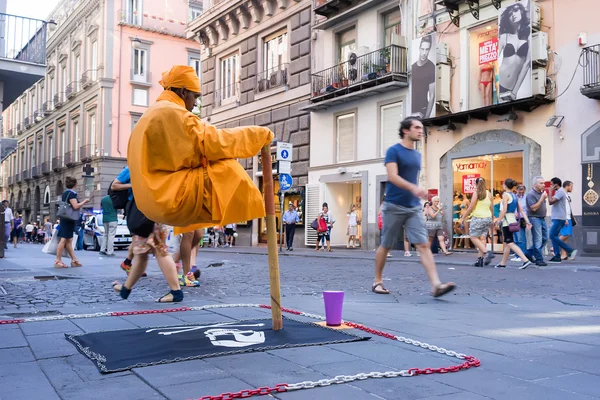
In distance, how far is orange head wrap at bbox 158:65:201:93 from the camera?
14.5 feet

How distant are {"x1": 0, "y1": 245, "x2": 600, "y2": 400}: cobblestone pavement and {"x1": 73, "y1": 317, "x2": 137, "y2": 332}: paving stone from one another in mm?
15

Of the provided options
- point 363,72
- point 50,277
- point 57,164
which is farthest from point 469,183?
point 57,164

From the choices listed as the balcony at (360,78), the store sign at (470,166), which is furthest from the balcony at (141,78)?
the store sign at (470,166)

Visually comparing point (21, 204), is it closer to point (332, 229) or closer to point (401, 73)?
point (332, 229)

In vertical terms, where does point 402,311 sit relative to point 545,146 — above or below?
below

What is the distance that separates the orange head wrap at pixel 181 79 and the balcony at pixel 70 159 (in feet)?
141

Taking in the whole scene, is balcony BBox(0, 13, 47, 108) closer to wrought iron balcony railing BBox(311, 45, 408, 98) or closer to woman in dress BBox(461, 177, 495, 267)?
woman in dress BBox(461, 177, 495, 267)

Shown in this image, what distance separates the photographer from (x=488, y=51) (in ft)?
61.3

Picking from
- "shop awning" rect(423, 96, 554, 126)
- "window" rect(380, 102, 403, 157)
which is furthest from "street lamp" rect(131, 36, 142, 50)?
"shop awning" rect(423, 96, 554, 126)

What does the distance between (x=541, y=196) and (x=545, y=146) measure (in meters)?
5.74

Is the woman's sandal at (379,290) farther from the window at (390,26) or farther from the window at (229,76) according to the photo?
the window at (229,76)

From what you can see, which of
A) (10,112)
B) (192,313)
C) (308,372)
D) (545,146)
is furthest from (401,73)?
(10,112)

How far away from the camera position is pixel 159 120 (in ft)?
13.0

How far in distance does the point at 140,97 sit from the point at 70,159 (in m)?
8.26
